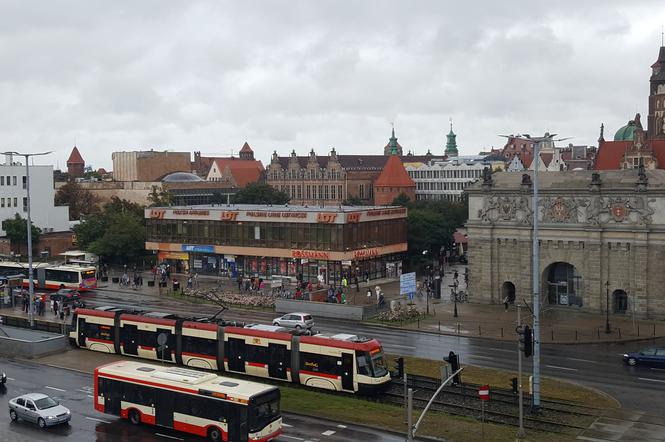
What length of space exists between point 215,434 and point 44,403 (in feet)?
27.8

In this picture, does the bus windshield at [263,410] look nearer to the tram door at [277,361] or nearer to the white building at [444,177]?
the tram door at [277,361]

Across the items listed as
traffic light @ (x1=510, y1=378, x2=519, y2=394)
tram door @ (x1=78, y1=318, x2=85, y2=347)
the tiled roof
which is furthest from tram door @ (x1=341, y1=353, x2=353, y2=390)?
the tiled roof

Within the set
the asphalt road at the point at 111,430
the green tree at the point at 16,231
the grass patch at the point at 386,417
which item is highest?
the green tree at the point at 16,231

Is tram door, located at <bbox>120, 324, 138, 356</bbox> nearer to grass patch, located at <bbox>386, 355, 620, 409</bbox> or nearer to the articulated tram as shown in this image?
the articulated tram

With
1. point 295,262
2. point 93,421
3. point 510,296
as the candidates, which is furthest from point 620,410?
point 295,262

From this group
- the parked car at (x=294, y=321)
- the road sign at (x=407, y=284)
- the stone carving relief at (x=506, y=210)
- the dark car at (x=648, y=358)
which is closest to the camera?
the dark car at (x=648, y=358)

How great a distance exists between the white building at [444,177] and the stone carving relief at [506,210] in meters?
107

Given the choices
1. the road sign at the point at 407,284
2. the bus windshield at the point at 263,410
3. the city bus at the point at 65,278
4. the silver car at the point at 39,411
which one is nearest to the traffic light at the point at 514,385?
the bus windshield at the point at 263,410

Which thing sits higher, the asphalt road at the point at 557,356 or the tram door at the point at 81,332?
the tram door at the point at 81,332

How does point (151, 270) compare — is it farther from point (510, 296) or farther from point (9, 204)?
point (510, 296)

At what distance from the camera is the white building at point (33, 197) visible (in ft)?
343

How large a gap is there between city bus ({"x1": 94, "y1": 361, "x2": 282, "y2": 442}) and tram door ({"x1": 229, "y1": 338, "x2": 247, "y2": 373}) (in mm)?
6391

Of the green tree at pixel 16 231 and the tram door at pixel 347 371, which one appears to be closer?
the tram door at pixel 347 371

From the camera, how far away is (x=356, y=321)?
5947cm
